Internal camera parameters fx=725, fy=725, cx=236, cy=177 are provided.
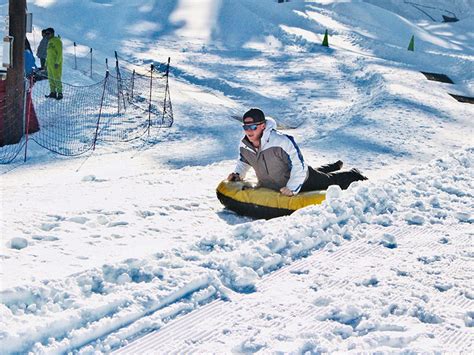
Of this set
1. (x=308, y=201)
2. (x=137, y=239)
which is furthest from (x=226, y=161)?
(x=137, y=239)

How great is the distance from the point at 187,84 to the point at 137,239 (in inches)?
471

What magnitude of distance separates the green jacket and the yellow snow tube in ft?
27.0

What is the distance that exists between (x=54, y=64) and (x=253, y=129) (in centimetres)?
874

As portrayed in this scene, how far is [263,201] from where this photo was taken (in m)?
7.14

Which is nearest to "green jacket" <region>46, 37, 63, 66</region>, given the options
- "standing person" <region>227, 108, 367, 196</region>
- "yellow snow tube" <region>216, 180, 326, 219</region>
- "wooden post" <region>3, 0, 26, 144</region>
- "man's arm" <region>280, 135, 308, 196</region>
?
"wooden post" <region>3, 0, 26, 144</region>

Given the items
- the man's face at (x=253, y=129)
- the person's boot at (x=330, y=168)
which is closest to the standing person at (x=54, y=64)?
the person's boot at (x=330, y=168)

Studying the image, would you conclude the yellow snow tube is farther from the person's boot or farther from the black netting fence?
the black netting fence

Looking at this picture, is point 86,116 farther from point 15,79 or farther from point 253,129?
point 253,129

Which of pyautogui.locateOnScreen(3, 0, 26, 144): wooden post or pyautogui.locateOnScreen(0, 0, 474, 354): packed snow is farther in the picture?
pyautogui.locateOnScreen(3, 0, 26, 144): wooden post

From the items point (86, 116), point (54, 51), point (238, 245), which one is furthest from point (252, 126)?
point (54, 51)

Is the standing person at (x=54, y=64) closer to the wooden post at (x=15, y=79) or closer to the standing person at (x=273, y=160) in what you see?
the wooden post at (x=15, y=79)

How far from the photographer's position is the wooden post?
11.8m

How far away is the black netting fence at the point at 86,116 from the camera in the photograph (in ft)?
39.0

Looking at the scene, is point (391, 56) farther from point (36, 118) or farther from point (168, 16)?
point (36, 118)
